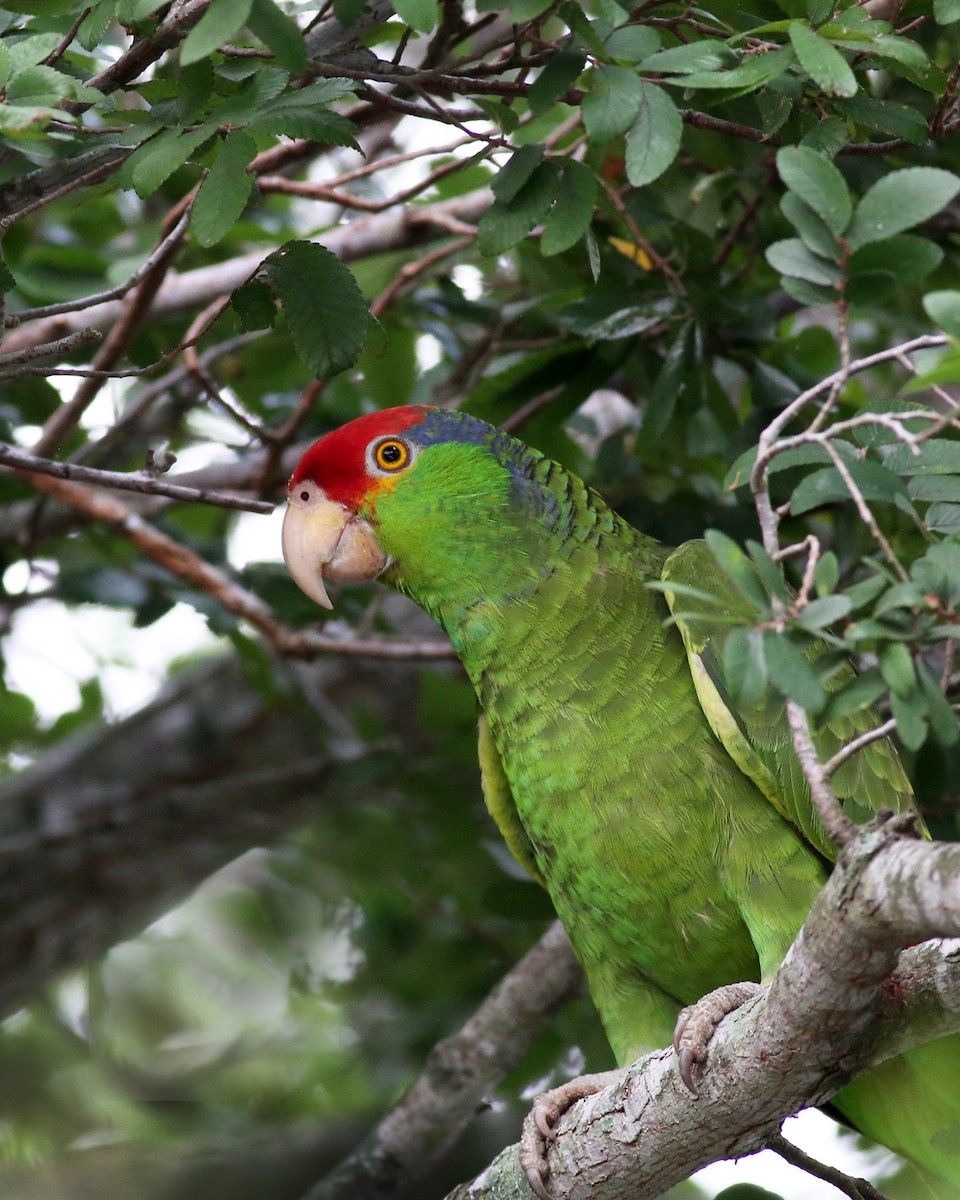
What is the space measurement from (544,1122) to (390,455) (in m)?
1.14

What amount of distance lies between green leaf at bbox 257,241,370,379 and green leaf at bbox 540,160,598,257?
284 mm

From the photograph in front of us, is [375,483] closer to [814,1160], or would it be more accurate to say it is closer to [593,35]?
[593,35]

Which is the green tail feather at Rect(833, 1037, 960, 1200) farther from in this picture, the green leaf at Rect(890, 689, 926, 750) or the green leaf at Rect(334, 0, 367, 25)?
the green leaf at Rect(334, 0, 367, 25)

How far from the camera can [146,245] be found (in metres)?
2.84

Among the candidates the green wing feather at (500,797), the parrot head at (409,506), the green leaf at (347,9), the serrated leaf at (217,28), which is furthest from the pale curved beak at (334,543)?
the serrated leaf at (217,28)

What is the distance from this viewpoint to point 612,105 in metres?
1.55

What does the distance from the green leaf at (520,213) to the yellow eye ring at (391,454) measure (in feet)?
1.71

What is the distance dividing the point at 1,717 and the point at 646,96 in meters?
2.75

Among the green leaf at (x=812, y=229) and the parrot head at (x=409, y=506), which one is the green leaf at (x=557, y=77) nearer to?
the green leaf at (x=812, y=229)

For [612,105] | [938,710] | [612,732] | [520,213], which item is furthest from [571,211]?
[938,710]

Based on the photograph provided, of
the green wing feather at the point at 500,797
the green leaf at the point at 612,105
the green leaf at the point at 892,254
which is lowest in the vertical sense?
the green wing feather at the point at 500,797

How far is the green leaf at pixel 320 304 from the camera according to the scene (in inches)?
70.7

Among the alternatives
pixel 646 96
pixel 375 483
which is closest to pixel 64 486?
pixel 375 483

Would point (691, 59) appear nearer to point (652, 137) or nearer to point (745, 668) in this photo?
point (652, 137)
